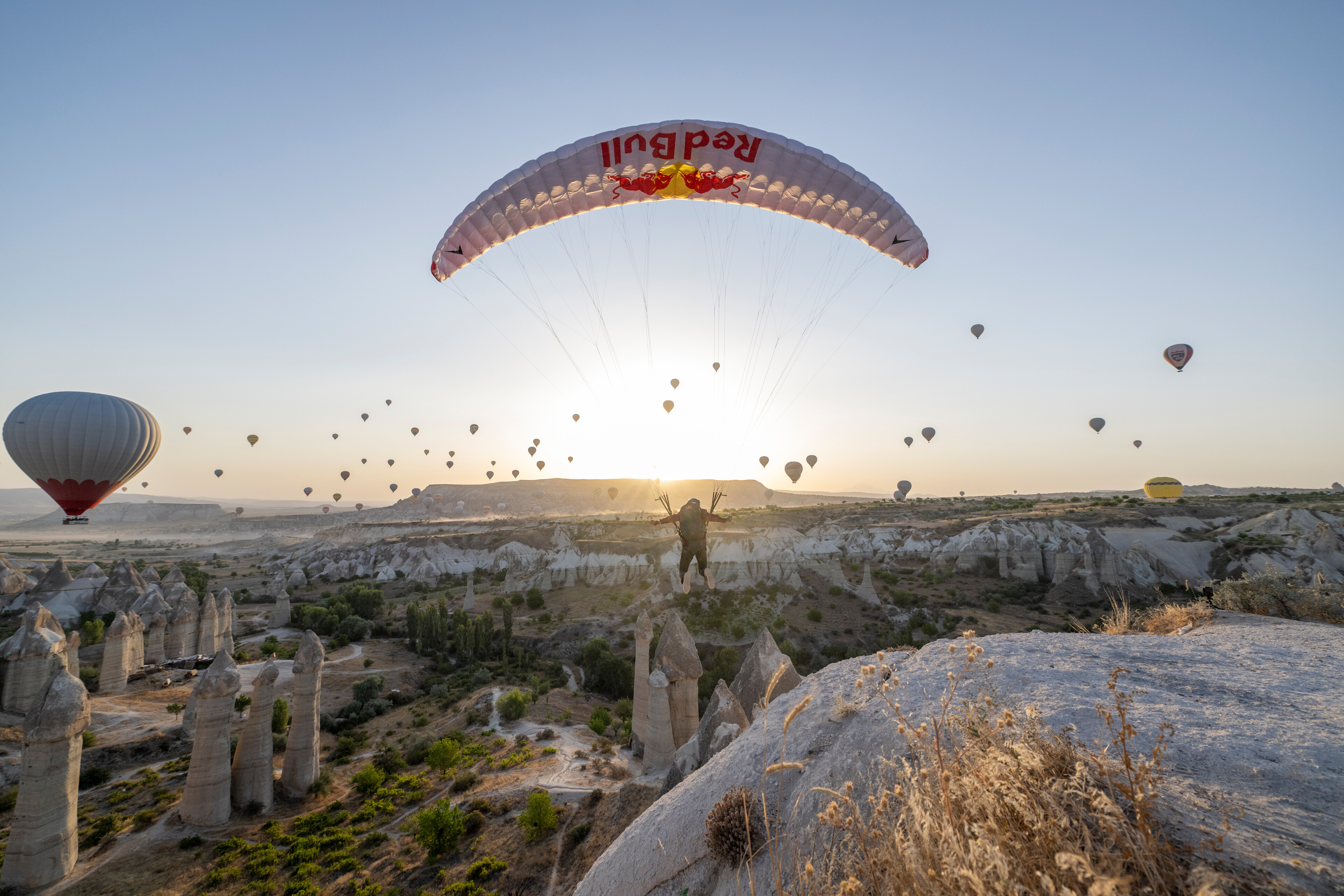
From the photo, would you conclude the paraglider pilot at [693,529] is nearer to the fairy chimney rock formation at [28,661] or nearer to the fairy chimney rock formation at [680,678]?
the fairy chimney rock formation at [680,678]

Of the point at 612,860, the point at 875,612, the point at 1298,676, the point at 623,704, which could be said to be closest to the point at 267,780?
the point at 623,704

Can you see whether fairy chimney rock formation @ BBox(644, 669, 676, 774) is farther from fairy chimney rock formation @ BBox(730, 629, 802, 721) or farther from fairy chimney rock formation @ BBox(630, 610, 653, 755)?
fairy chimney rock formation @ BBox(730, 629, 802, 721)

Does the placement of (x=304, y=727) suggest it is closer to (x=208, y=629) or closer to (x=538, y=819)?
(x=538, y=819)

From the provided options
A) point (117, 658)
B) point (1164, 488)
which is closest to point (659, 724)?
point (117, 658)

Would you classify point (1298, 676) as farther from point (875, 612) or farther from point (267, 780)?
point (875, 612)

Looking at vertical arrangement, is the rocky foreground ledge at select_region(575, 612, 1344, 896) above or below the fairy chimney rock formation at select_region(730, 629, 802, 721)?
above

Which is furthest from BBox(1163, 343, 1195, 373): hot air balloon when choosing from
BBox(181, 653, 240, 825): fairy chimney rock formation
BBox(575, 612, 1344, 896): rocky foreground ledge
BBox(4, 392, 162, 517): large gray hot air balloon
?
BBox(4, 392, 162, 517): large gray hot air balloon
